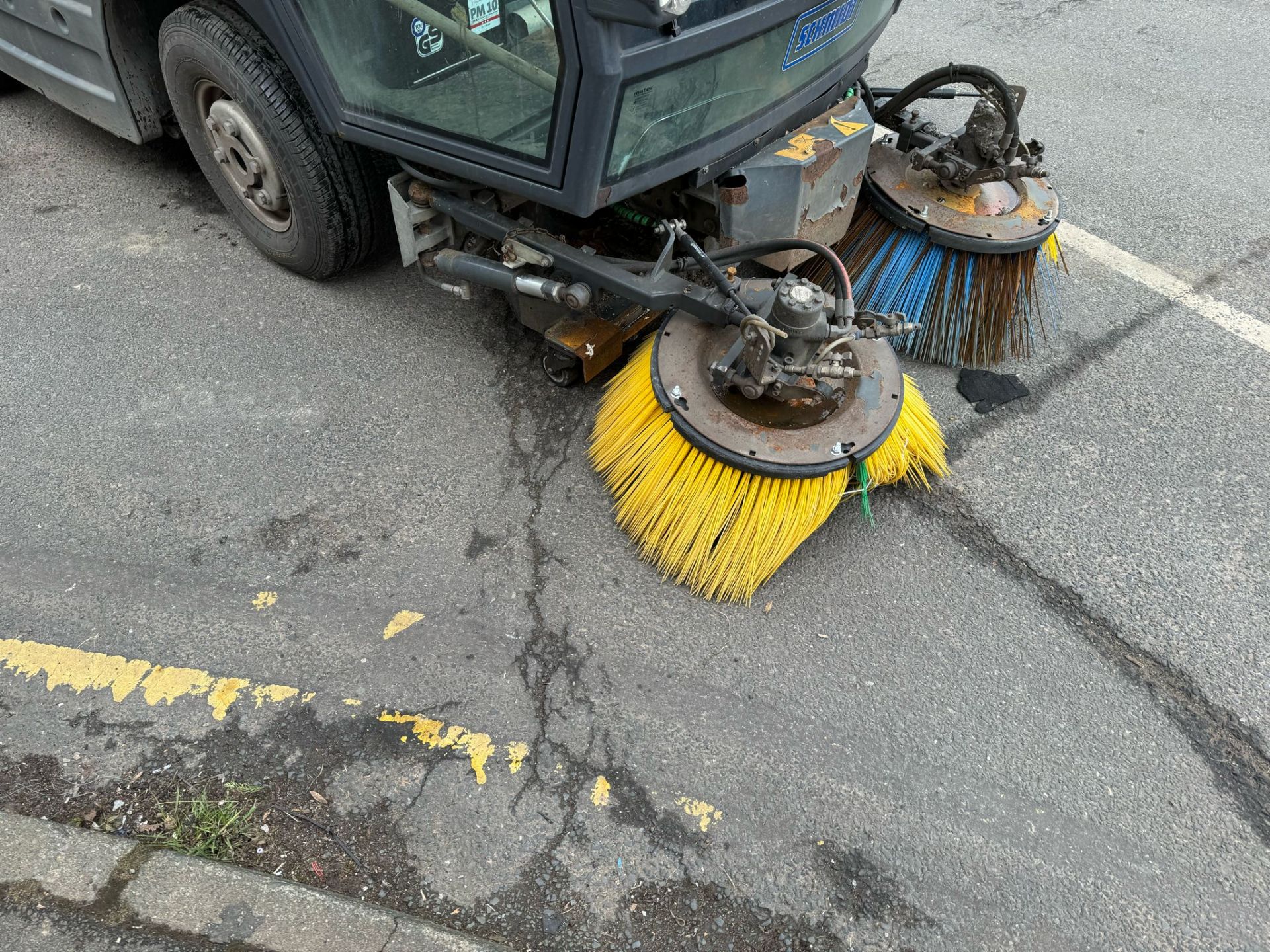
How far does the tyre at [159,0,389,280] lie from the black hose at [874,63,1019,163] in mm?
1878

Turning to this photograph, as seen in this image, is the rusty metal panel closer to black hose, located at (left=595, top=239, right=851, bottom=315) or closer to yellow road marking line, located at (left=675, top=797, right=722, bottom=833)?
black hose, located at (left=595, top=239, right=851, bottom=315)

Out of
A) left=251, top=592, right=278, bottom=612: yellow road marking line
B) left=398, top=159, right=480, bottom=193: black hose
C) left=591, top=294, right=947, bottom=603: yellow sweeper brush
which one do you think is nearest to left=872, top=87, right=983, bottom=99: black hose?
left=591, top=294, right=947, bottom=603: yellow sweeper brush

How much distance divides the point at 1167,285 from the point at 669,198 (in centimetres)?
225

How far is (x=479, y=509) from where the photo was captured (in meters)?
2.51

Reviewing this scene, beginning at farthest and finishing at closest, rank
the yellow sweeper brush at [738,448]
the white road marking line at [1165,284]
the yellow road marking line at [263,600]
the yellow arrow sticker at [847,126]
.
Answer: the white road marking line at [1165,284] → the yellow arrow sticker at [847,126] → the yellow road marking line at [263,600] → the yellow sweeper brush at [738,448]

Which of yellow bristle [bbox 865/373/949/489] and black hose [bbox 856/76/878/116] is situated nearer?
yellow bristle [bbox 865/373/949/489]

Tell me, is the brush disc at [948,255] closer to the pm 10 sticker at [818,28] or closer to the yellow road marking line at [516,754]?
the pm 10 sticker at [818,28]

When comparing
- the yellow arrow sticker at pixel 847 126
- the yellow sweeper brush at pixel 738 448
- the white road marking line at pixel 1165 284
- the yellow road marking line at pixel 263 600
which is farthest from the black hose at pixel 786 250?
the yellow road marking line at pixel 263 600

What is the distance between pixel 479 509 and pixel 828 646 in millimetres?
1082

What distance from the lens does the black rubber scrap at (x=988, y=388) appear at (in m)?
2.92

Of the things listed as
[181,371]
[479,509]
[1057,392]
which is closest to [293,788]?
[479,509]

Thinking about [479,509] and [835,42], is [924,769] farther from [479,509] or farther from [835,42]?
[835,42]

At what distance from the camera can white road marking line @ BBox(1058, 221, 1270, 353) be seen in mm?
3248

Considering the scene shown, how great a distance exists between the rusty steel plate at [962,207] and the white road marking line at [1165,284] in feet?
0.68
